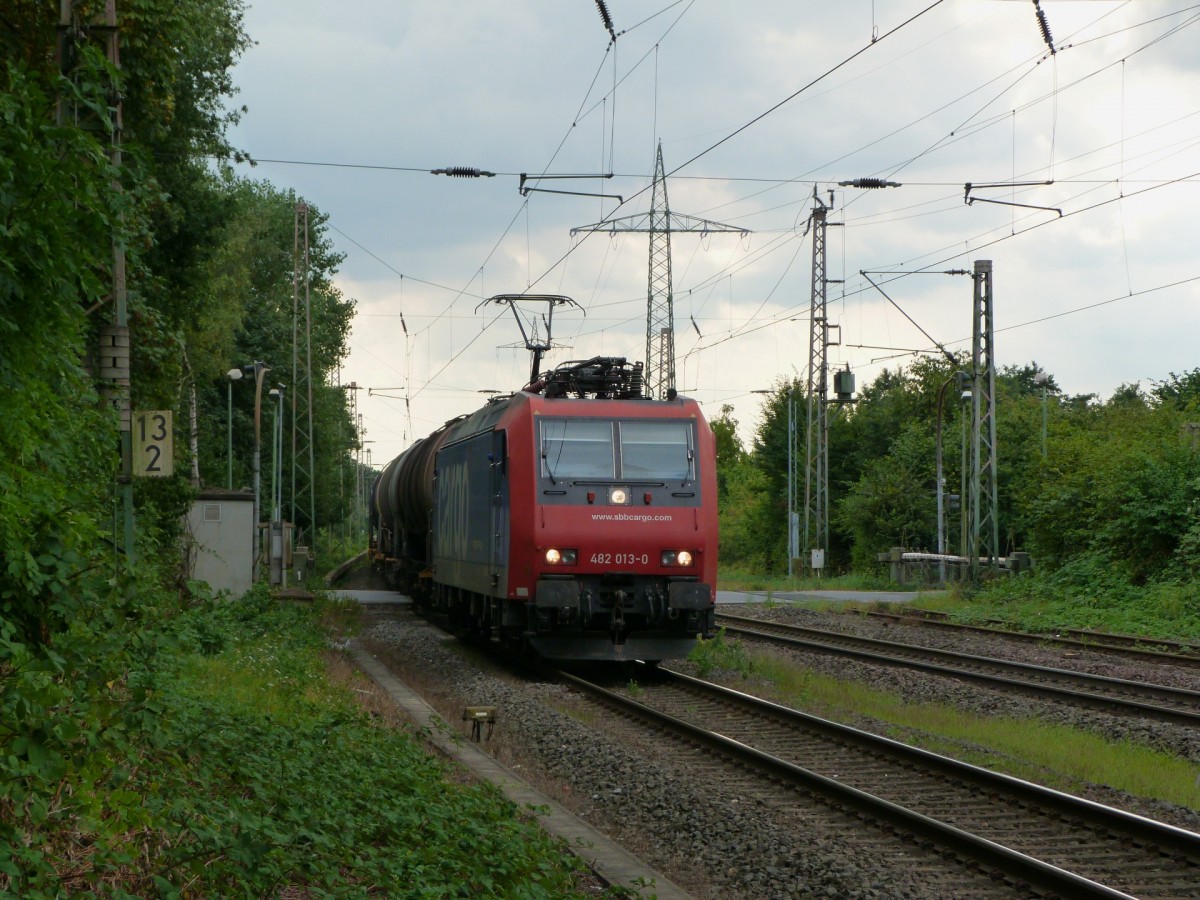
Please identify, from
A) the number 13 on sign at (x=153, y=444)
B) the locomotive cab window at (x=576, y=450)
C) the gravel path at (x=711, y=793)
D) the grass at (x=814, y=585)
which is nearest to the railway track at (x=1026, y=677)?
the gravel path at (x=711, y=793)

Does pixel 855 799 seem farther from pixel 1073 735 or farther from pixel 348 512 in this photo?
pixel 348 512

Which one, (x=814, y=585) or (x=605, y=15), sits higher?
(x=605, y=15)

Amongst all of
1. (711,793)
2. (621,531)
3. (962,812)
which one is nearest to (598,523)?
(621,531)

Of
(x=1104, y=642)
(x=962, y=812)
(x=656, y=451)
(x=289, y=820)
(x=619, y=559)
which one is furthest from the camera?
(x=1104, y=642)

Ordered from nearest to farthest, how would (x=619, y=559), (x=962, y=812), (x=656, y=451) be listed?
(x=962, y=812) < (x=619, y=559) < (x=656, y=451)

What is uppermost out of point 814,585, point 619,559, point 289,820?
point 619,559

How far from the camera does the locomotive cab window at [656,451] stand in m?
15.5

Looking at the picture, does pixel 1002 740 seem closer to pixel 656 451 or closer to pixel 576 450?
pixel 656 451

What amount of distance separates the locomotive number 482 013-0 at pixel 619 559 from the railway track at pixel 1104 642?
324 inches

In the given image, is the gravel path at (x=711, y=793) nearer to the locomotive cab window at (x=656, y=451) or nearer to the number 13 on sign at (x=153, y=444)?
the locomotive cab window at (x=656, y=451)

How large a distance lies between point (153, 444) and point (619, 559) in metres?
5.29

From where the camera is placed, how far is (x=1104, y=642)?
21.7m

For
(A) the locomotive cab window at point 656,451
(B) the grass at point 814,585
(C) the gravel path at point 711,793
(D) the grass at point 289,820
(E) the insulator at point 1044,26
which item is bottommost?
(B) the grass at point 814,585

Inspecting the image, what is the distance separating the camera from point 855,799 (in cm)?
881
